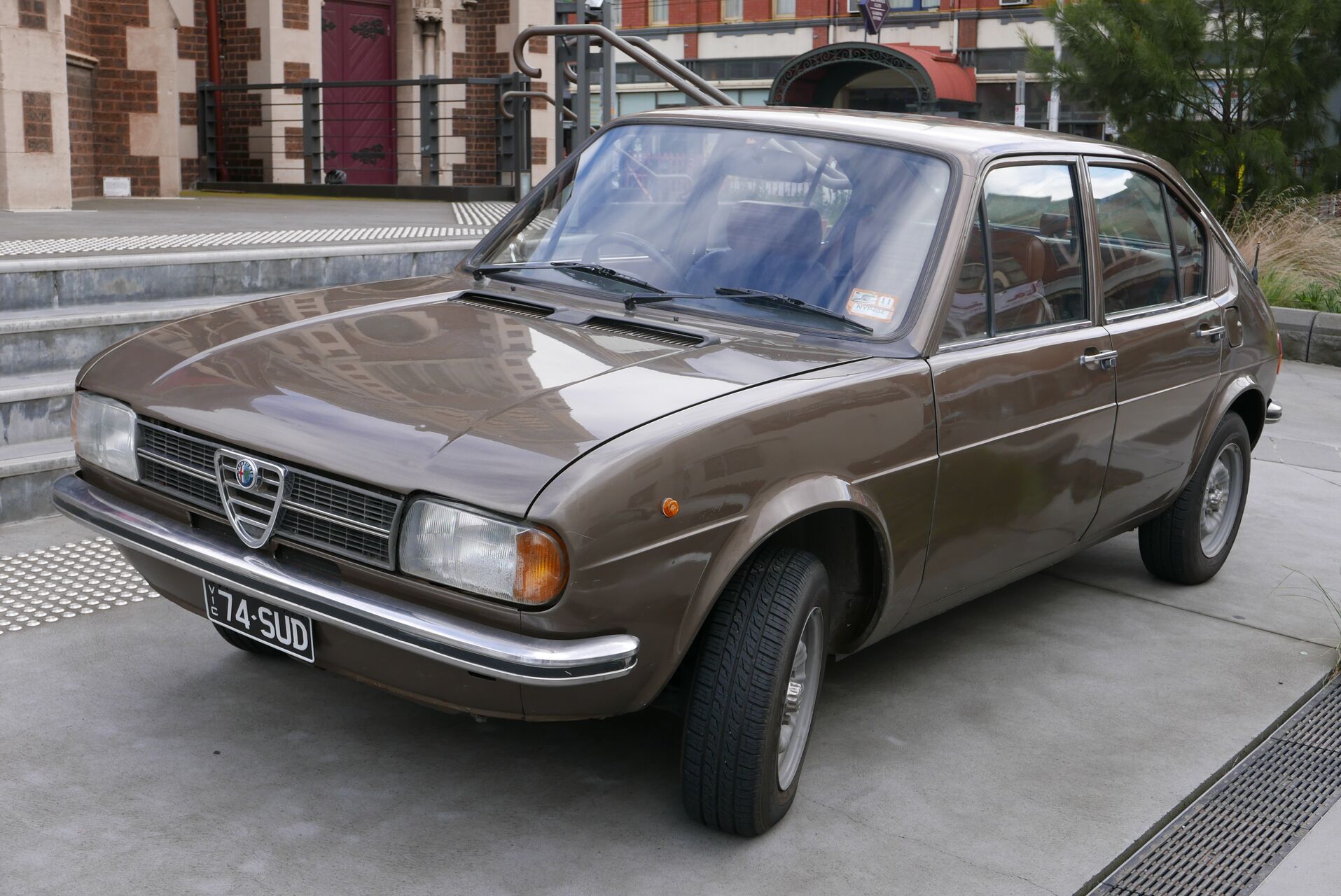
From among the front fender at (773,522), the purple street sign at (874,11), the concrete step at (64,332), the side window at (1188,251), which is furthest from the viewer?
the purple street sign at (874,11)

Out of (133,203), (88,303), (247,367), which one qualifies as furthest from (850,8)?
(247,367)

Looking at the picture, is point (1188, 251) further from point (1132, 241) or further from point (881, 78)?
point (881, 78)

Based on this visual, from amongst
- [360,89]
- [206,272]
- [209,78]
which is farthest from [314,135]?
[206,272]

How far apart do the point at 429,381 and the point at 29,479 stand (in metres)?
2.87

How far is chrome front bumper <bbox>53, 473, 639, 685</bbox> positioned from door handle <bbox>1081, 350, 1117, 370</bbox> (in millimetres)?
1985

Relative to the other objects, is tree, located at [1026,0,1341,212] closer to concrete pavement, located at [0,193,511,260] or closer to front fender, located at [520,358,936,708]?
concrete pavement, located at [0,193,511,260]

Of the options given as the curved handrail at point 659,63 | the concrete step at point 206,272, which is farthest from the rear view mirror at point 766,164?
the curved handrail at point 659,63

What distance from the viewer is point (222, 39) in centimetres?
1719

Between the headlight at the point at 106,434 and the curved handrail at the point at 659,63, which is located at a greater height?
the curved handrail at the point at 659,63

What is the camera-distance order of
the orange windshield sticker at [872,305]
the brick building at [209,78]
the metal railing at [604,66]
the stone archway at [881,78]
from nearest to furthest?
the orange windshield sticker at [872,305] < the metal railing at [604,66] < the brick building at [209,78] < the stone archway at [881,78]

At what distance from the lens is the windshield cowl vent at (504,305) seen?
3668 millimetres

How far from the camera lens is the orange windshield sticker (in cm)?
351

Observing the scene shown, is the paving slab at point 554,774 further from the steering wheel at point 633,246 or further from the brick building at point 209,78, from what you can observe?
the brick building at point 209,78

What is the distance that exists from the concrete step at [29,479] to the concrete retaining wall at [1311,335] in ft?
29.9
